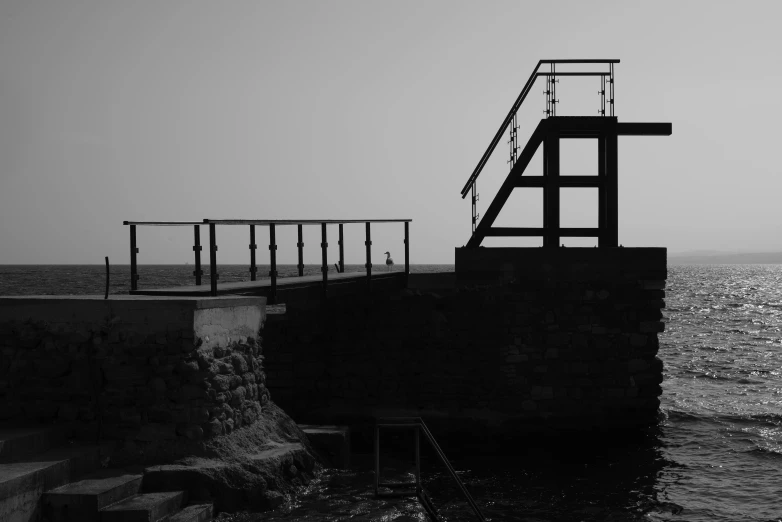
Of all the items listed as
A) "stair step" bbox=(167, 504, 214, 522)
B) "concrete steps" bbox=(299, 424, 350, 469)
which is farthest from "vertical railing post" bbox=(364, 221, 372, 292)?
"stair step" bbox=(167, 504, 214, 522)

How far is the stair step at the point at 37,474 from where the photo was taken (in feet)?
20.0

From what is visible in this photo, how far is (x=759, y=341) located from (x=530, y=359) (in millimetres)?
25196

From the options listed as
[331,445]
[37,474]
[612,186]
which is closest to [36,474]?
A: [37,474]

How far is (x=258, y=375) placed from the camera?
29.5 feet

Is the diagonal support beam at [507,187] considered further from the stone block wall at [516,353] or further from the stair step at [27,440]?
the stair step at [27,440]

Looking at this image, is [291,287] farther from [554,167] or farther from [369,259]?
[554,167]

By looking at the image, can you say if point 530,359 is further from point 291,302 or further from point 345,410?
point 291,302

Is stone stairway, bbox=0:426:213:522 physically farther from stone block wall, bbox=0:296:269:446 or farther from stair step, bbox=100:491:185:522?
stone block wall, bbox=0:296:269:446

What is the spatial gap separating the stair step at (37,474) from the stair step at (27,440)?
0.11 m

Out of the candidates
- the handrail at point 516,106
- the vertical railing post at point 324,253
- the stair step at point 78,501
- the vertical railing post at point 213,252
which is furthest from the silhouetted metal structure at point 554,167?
the stair step at point 78,501

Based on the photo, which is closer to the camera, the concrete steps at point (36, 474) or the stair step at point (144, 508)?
the concrete steps at point (36, 474)

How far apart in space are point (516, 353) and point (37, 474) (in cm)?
829

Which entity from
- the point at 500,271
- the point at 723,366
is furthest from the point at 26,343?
the point at 723,366

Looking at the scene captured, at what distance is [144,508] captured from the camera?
258 inches
